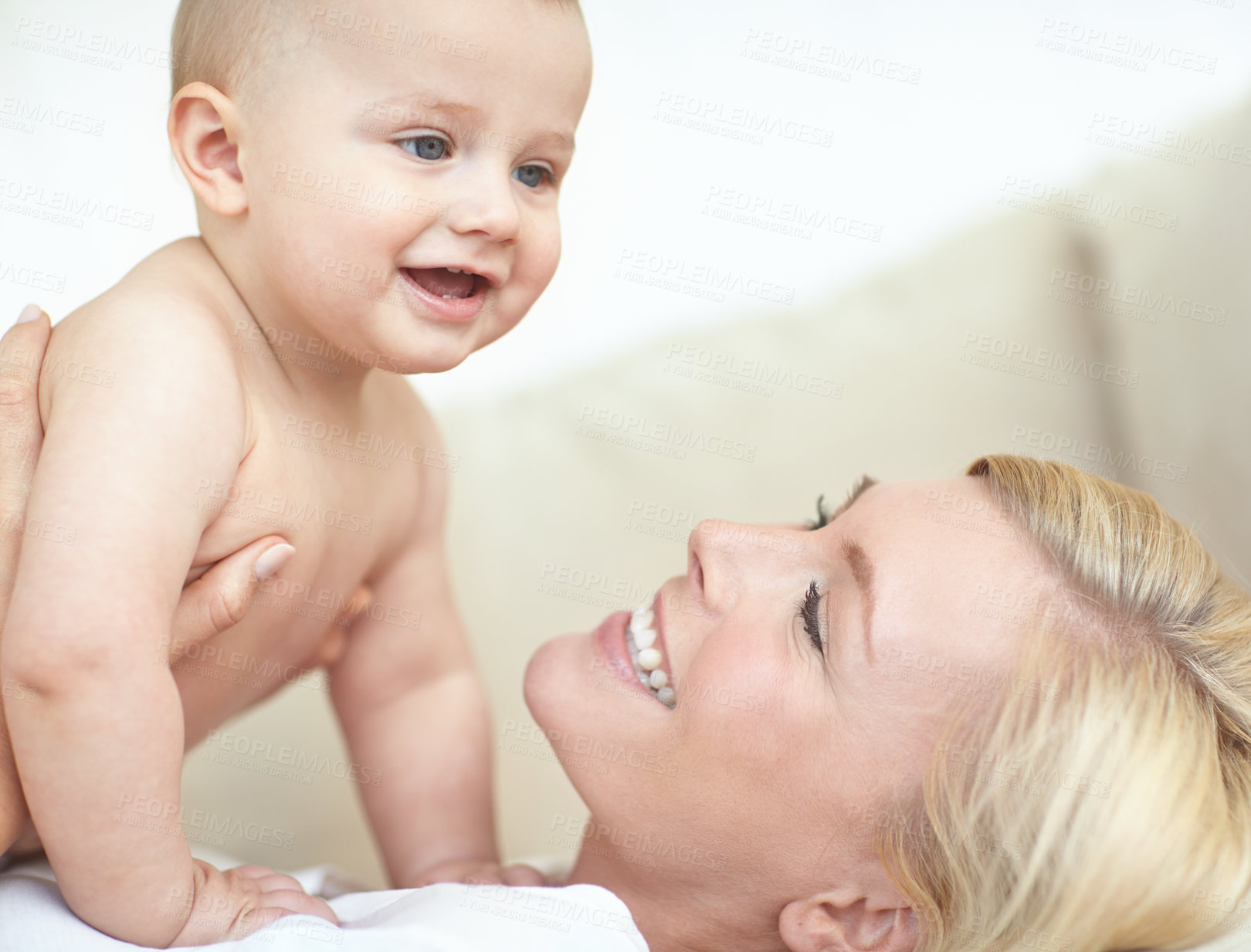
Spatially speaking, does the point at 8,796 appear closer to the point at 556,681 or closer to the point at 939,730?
the point at 556,681

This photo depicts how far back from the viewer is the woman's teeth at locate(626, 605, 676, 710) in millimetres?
1189

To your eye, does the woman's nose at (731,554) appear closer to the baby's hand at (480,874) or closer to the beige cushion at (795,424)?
the baby's hand at (480,874)

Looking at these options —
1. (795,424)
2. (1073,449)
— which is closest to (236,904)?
(795,424)

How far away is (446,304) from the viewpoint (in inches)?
41.0

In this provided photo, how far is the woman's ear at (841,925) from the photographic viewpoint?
1.10 meters

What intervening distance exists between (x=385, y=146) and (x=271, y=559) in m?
0.41

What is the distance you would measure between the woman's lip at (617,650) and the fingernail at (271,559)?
37 cm

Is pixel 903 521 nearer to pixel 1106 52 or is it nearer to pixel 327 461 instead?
pixel 327 461

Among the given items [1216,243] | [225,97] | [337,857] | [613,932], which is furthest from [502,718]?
[1216,243]

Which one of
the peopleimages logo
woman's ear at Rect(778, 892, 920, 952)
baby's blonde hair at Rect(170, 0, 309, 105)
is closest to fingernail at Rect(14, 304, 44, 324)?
baby's blonde hair at Rect(170, 0, 309, 105)

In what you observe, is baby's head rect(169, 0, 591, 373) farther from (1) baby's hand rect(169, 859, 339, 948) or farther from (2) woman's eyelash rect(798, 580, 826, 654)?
(1) baby's hand rect(169, 859, 339, 948)

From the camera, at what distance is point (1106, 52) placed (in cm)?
196

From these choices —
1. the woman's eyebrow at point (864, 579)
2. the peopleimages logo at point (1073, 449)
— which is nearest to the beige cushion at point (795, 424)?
the peopleimages logo at point (1073, 449)

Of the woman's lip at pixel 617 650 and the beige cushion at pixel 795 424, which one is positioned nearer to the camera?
the woman's lip at pixel 617 650
